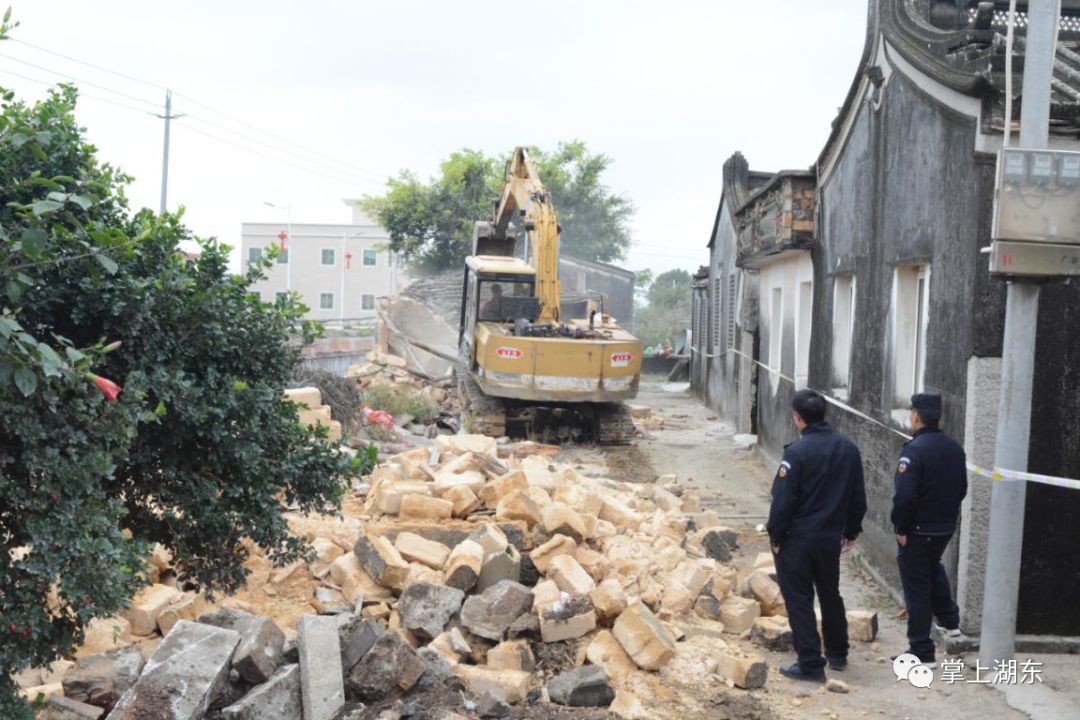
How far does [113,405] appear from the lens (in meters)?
3.60

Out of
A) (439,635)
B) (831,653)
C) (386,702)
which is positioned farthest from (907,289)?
(386,702)

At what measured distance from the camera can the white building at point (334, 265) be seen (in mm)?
62812

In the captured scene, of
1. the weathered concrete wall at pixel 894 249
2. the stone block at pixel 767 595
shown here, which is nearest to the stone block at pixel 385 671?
the stone block at pixel 767 595

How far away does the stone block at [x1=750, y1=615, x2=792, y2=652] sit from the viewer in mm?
6859

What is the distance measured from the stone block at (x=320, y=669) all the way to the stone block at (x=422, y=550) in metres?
2.13

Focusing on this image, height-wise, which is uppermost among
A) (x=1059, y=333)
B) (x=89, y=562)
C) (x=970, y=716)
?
(x=1059, y=333)

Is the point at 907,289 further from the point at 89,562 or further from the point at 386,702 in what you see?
the point at 89,562

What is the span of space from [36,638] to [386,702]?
6.71 ft

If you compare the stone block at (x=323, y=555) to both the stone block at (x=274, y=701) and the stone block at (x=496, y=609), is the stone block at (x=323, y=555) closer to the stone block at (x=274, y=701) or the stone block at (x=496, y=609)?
the stone block at (x=496, y=609)

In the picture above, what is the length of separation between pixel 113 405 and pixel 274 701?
6.21 feet

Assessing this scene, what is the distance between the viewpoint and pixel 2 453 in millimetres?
3371

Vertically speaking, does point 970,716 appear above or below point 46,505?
below

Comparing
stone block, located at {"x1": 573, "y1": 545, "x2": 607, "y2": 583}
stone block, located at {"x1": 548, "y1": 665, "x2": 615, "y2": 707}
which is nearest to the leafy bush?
stone block, located at {"x1": 573, "y1": 545, "x2": 607, "y2": 583}

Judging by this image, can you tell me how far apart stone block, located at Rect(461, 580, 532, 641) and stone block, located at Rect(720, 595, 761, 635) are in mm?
1490
